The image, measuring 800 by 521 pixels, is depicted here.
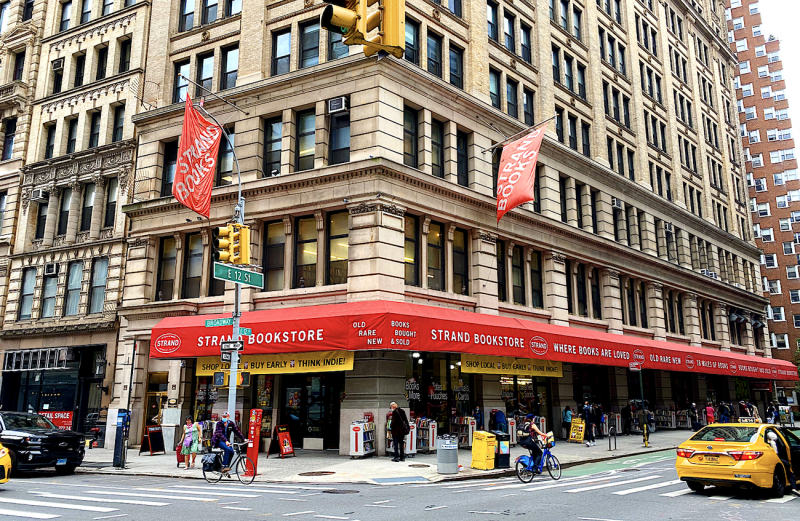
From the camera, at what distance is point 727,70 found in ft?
201

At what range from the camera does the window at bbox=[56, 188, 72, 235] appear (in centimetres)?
3319

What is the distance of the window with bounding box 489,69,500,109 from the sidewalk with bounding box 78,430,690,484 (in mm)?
15811

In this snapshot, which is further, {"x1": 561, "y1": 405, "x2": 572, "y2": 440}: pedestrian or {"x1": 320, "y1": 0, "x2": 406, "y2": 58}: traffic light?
{"x1": 561, "y1": 405, "x2": 572, "y2": 440}: pedestrian

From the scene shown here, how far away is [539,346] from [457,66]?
1281 centimetres

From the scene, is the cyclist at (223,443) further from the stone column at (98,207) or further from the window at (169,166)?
the stone column at (98,207)

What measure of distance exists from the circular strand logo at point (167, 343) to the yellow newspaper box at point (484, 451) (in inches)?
479

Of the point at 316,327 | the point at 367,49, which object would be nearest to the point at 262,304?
the point at 316,327

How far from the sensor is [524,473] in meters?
15.8

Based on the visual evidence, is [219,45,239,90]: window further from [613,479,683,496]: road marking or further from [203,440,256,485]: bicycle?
[613,479,683,496]: road marking

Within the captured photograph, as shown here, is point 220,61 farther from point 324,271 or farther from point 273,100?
point 324,271

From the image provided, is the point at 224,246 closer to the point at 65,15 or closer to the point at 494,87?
the point at 494,87

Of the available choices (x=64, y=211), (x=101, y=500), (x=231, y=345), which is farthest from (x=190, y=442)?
Answer: (x=64, y=211)

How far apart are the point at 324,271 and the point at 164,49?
1488 cm

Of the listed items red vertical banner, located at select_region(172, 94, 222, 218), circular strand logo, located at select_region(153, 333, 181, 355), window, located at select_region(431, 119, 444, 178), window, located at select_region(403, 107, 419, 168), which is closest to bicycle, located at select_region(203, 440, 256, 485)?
circular strand logo, located at select_region(153, 333, 181, 355)
